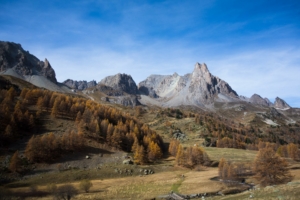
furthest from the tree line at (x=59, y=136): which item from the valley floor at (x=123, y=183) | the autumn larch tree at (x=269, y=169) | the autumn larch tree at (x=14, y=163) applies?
the autumn larch tree at (x=269, y=169)

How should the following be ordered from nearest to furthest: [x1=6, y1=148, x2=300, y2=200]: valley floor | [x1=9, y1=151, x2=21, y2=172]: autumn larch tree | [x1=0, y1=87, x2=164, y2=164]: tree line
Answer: [x1=6, y1=148, x2=300, y2=200]: valley floor → [x1=9, y1=151, x2=21, y2=172]: autumn larch tree → [x1=0, y1=87, x2=164, y2=164]: tree line

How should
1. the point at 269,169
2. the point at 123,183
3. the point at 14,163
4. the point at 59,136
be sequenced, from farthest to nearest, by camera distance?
the point at 59,136 → the point at 123,183 → the point at 14,163 → the point at 269,169

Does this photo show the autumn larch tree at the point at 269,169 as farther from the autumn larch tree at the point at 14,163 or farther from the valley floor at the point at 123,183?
the autumn larch tree at the point at 14,163

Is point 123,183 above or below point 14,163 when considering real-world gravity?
below

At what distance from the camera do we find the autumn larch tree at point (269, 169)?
58.0 metres

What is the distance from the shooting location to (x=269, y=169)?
191 feet

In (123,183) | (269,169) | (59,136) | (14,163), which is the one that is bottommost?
(123,183)

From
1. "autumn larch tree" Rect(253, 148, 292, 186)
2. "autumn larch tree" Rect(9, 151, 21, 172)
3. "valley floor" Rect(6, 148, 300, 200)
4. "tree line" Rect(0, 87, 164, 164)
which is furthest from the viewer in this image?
"tree line" Rect(0, 87, 164, 164)

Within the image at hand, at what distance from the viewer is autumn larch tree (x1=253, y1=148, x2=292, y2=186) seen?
58000mm

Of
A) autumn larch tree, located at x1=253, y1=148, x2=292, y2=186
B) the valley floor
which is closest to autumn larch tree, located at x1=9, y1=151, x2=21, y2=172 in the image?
the valley floor

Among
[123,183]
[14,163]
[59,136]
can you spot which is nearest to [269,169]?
[123,183]

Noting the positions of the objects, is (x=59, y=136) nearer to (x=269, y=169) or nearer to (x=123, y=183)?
(x=123, y=183)

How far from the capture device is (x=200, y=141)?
570 ft

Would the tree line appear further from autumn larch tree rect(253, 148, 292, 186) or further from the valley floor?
autumn larch tree rect(253, 148, 292, 186)
